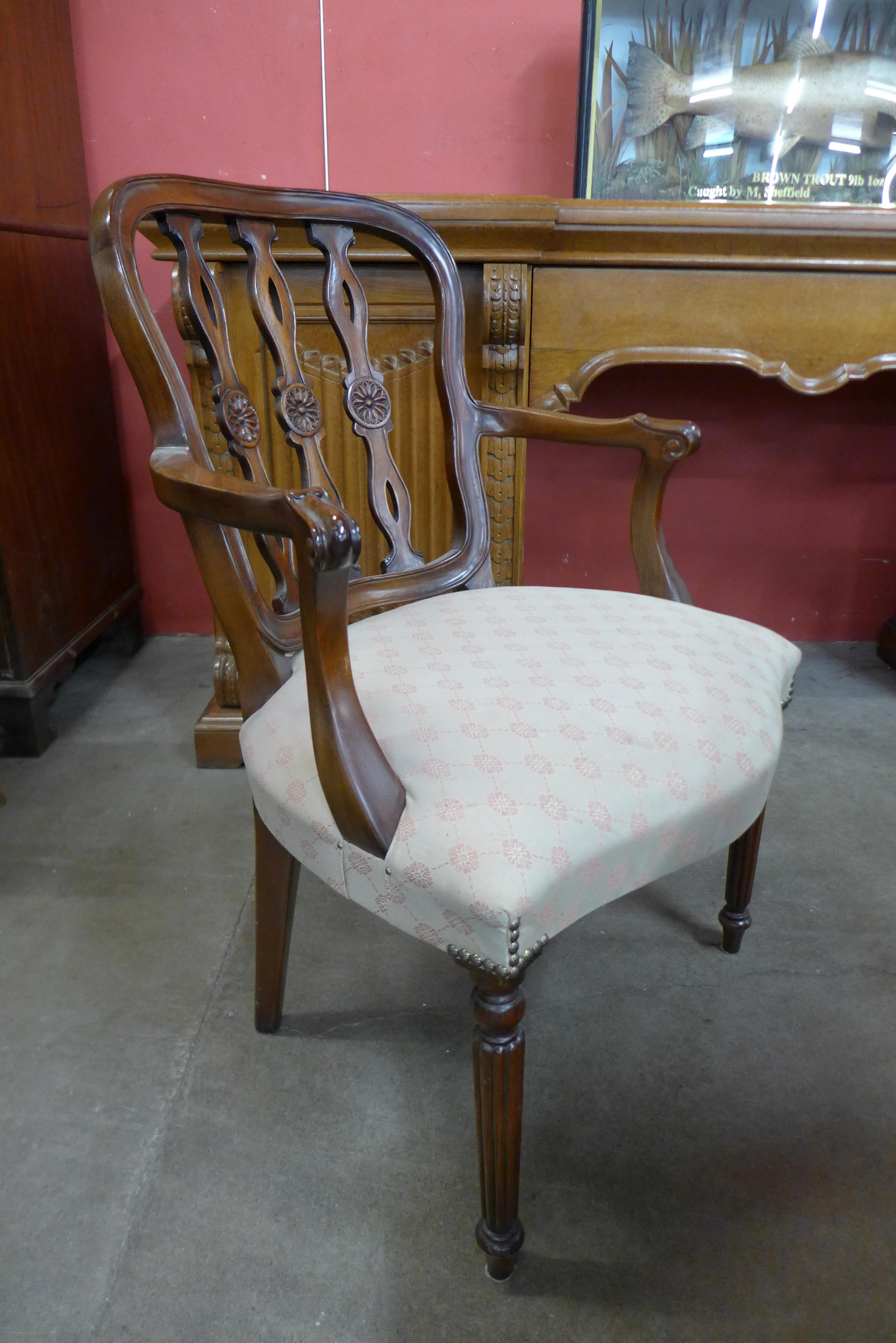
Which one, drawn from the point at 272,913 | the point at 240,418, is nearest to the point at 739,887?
the point at 272,913

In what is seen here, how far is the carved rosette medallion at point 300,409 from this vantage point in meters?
0.93

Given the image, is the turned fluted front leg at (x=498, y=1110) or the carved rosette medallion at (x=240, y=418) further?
the carved rosette medallion at (x=240, y=418)

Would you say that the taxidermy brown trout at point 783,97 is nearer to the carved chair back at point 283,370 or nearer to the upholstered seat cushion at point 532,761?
the carved chair back at point 283,370

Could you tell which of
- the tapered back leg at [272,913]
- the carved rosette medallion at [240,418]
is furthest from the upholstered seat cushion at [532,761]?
the carved rosette medallion at [240,418]

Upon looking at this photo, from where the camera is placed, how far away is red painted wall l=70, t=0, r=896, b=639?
5.56 feet

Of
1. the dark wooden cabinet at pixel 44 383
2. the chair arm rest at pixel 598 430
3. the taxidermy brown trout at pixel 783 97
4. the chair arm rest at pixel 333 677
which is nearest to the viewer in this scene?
the chair arm rest at pixel 333 677

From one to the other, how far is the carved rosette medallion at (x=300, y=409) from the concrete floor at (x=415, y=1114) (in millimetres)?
676

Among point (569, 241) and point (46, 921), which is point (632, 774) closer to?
point (46, 921)

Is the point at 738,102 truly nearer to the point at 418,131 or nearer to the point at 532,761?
the point at 418,131

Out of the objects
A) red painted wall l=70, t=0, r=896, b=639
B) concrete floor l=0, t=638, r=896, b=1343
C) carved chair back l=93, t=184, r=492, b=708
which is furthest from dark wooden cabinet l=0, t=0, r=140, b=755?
carved chair back l=93, t=184, r=492, b=708

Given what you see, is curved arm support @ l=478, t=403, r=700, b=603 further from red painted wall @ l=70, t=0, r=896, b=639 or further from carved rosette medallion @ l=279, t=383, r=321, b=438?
red painted wall @ l=70, t=0, r=896, b=639

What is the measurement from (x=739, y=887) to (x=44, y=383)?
1.55m

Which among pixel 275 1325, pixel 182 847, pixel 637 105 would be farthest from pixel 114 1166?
pixel 637 105

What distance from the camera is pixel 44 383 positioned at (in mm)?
1646
